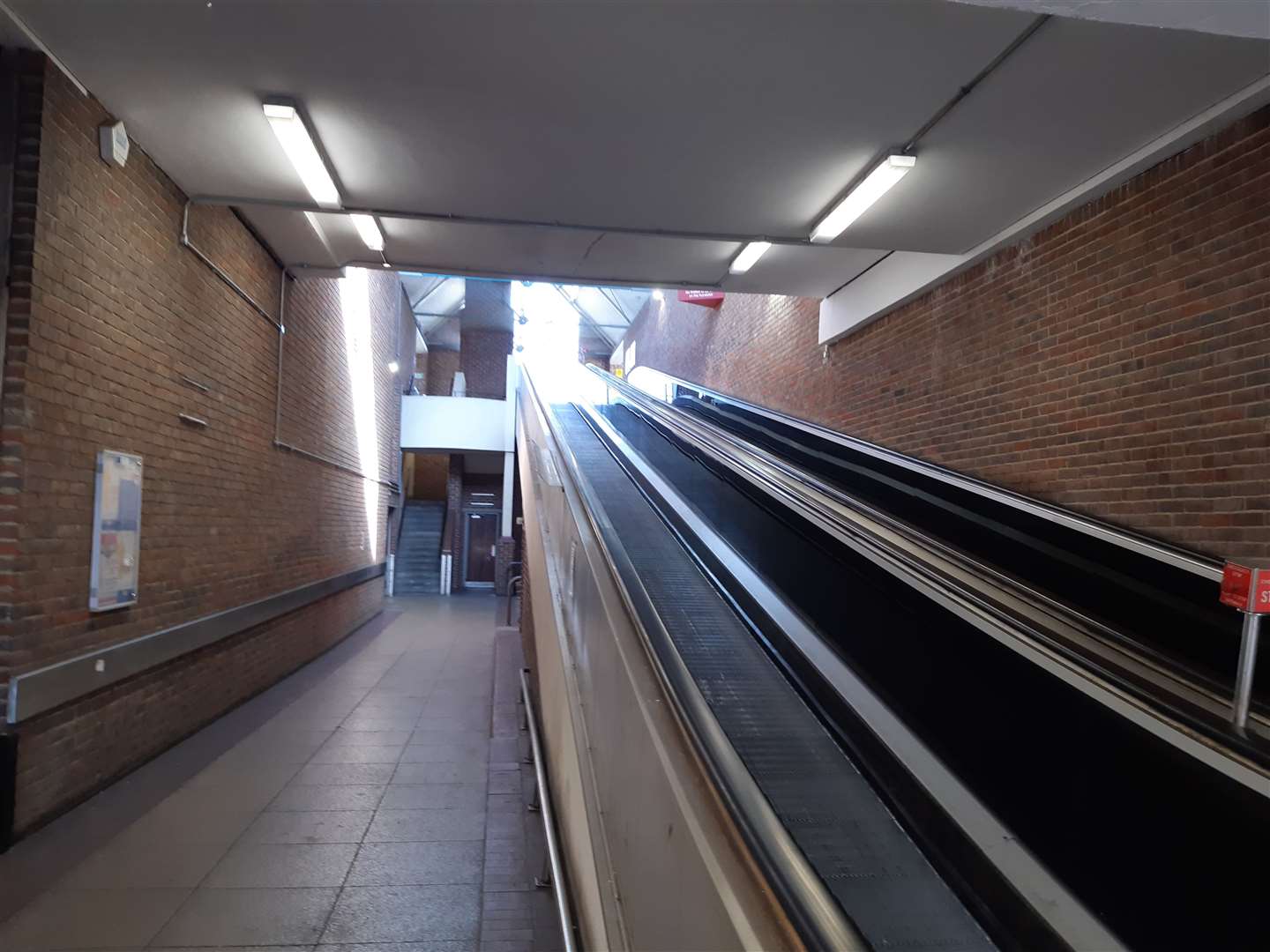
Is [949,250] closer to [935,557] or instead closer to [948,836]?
[935,557]

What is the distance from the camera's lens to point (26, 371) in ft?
12.8

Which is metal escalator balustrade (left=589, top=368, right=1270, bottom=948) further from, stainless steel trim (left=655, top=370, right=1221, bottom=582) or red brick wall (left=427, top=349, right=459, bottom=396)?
red brick wall (left=427, top=349, right=459, bottom=396)

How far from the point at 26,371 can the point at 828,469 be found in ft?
20.9

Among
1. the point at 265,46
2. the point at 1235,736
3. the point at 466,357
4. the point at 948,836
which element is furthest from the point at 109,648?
the point at 466,357

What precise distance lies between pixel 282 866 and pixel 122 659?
171 centimetres

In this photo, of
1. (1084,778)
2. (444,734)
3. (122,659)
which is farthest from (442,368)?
(1084,778)

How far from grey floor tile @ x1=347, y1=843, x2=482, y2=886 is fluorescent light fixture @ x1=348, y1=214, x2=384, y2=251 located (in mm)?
4479

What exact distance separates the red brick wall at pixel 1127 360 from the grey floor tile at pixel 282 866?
4.57 metres

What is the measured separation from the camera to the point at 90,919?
3357 mm

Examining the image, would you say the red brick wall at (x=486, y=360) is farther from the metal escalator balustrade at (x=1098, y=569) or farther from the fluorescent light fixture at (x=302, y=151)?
the fluorescent light fixture at (x=302, y=151)

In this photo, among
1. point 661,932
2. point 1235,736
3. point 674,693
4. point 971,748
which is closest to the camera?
point 661,932

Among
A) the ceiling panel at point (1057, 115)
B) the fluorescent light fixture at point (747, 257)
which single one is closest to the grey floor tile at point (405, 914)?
the ceiling panel at point (1057, 115)

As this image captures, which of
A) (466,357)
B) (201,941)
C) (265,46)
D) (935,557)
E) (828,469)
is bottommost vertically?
(201,941)

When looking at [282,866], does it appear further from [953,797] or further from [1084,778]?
[1084,778]
